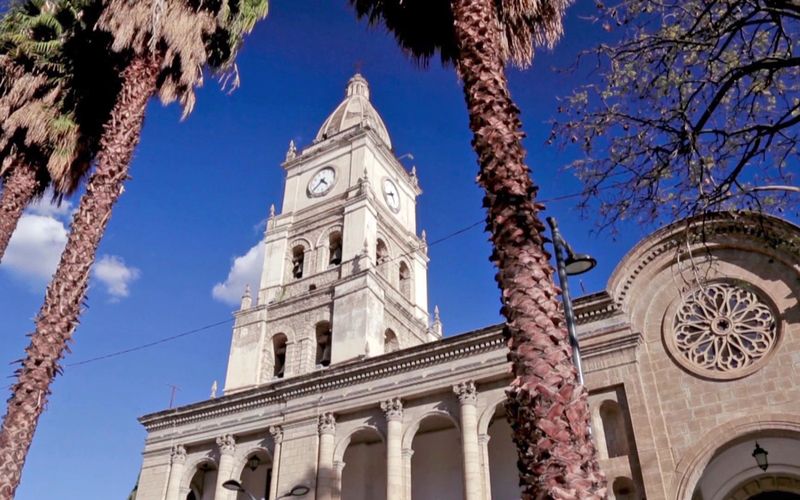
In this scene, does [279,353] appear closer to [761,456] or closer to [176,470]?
[176,470]

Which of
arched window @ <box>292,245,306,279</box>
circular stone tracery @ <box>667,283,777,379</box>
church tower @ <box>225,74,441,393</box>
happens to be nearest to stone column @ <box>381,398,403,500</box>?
church tower @ <box>225,74,441,393</box>

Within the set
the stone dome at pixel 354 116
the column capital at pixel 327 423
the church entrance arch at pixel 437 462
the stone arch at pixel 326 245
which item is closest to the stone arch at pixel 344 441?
the column capital at pixel 327 423

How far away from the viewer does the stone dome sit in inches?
1512

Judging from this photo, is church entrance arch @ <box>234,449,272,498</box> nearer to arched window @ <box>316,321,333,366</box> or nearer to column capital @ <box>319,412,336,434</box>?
column capital @ <box>319,412,336,434</box>

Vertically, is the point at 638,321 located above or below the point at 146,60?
below

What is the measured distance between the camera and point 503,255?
5996mm

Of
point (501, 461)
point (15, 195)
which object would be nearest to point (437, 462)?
point (501, 461)

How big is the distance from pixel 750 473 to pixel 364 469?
1215cm

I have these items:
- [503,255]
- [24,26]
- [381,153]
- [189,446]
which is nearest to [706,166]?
[503,255]

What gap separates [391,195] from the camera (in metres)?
36.7

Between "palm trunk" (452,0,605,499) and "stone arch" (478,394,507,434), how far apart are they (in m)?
12.5

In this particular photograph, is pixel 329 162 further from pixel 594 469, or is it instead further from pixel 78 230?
pixel 594 469

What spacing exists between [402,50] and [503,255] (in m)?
5.70

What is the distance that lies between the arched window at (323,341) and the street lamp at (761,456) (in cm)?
1874
